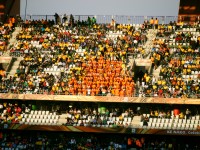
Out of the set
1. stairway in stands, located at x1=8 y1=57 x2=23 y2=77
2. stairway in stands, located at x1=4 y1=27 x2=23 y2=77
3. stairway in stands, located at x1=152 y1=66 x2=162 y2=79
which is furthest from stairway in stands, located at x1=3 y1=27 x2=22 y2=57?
stairway in stands, located at x1=152 y1=66 x2=162 y2=79

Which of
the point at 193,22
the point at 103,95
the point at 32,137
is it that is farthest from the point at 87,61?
the point at 193,22

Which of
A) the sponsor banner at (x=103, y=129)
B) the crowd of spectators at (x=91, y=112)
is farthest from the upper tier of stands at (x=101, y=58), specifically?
the sponsor banner at (x=103, y=129)

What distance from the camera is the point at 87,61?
140 feet

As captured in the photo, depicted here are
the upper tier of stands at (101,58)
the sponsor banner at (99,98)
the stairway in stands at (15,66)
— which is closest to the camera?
the sponsor banner at (99,98)

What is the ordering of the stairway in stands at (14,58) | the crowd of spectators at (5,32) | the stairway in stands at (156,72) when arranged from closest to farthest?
1. the stairway in stands at (156,72)
2. the stairway in stands at (14,58)
3. the crowd of spectators at (5,32)

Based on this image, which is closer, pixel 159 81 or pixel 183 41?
pixel 159 81

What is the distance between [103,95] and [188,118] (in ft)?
21.7

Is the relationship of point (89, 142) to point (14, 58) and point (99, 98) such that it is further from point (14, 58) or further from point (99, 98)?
point (14, 58)

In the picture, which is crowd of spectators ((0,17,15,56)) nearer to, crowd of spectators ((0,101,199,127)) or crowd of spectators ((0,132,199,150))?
crowd of spectators ((0,101,199,127))

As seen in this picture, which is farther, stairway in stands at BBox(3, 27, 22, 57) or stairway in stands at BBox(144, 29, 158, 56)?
stairway in stands at BBox(3, 27, 22, 57)

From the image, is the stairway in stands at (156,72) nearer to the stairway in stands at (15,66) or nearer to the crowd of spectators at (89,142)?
the crowd of spectators at (89,142)

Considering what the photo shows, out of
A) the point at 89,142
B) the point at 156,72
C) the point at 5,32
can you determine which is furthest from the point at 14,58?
the point at 156,72

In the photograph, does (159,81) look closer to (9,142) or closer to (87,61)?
(87,61)

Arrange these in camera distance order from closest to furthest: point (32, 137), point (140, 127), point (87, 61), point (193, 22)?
point (140, 127) < point (32, 137) < point (87, 61) < point (193, 22)
